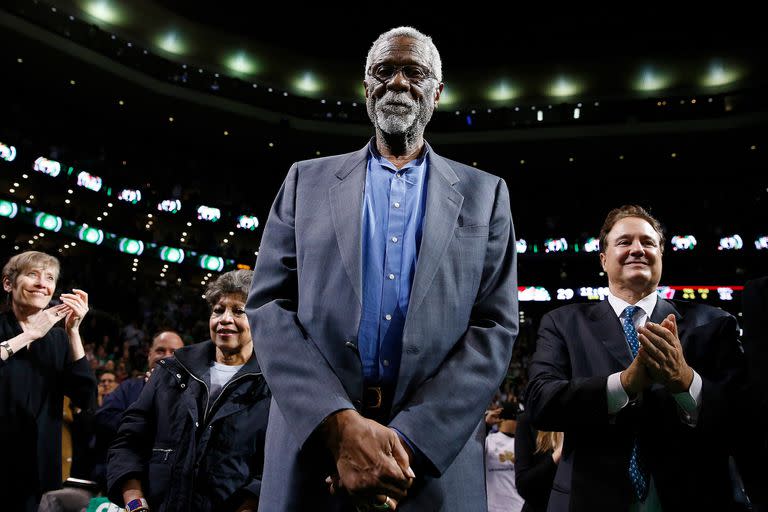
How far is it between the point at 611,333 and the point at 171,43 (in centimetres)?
2175

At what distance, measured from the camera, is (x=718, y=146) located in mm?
21438

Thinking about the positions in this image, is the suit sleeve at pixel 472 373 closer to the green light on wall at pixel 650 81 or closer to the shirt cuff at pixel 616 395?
the shirt cuff at pixel 616 395

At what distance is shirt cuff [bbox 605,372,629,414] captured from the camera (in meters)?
1.80

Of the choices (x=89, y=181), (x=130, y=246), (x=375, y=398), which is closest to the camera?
(x=375, y=398)

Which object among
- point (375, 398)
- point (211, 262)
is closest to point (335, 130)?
point (211, 262)

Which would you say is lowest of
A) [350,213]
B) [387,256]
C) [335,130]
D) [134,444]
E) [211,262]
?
[134,444]

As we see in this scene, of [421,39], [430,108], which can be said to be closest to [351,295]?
[430,108]

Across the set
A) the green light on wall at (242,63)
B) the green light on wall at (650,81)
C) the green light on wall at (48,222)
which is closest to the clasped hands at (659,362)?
the green light on wall at (48,222)

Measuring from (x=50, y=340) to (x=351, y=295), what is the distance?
2385 millimetres

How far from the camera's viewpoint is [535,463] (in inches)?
123

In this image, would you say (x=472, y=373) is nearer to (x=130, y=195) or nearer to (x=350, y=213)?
(x=350, y=213)

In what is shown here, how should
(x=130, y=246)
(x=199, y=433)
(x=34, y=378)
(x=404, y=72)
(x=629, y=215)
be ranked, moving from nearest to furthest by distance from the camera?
(x=404, y=72) < (x=629, y=215) < (x=199, y=433) < (x=34, y=378) < (x=130, y=246)

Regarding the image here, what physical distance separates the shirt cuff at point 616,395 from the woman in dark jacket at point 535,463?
39.0 inches

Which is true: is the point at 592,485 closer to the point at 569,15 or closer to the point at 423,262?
the point at 423,262
